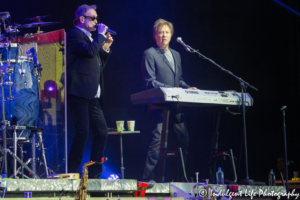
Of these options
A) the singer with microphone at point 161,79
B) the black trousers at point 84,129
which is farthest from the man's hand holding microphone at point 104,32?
the singer with microphone at point 161,79

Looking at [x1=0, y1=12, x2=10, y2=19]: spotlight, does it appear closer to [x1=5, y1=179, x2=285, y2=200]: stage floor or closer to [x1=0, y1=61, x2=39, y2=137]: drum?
[x1=0, y1=61, x2=39, y2=137]: drum

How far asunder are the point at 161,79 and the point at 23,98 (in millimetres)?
1566

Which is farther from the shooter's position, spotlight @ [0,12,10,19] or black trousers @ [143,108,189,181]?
black trousers @ [143,108,189,181]

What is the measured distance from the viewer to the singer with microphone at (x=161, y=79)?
179 inches

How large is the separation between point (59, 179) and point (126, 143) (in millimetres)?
2783

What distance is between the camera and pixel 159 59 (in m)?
4.82

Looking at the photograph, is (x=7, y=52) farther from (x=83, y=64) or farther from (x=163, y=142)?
(x=163, y=142)

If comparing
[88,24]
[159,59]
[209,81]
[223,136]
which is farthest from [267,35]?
[88,24]

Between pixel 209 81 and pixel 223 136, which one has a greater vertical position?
pixel 209 81

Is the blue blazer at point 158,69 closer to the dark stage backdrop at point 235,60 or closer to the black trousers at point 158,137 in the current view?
the black trousers at point 158,137

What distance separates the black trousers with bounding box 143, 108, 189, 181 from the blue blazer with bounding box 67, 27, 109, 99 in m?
1.02

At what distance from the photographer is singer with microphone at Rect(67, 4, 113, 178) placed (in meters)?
3.63

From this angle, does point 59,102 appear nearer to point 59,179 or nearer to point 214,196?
point 59,179

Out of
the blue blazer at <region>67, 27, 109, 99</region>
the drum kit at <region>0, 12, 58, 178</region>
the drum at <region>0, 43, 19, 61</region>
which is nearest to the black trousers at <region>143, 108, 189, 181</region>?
the blue blazer at <region>67, 27, 109, 99</region>
